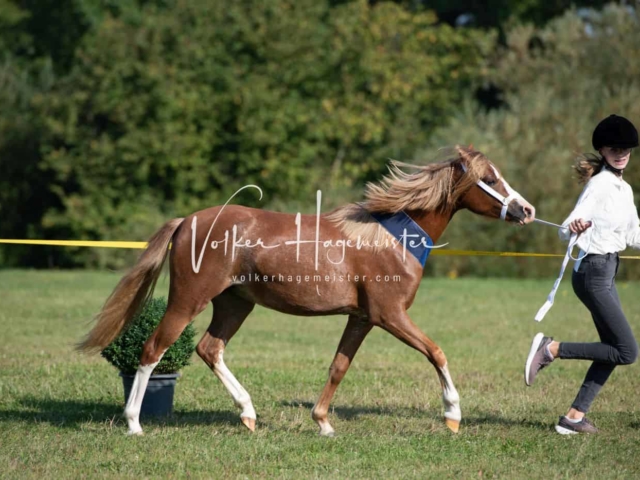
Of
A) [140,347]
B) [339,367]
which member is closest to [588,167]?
[339,367]

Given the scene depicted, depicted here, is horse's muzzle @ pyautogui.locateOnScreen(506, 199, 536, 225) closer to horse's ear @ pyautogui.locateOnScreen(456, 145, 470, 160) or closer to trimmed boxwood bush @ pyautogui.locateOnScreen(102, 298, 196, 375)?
horse's ear @ pyautogui.locateOnScreen(456, 145, 470, 160)

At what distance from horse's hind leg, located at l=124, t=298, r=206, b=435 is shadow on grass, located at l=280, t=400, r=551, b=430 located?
1630 mm

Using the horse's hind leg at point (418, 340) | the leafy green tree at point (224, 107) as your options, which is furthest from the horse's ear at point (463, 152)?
the leafy green tree at point (224, 107)

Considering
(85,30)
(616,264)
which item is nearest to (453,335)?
(616,264)

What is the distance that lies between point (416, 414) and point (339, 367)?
3.67 feet

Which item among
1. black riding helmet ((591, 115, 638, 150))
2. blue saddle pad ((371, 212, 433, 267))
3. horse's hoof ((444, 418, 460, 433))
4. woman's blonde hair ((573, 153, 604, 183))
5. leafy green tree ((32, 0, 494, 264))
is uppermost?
black riding helmet ((591, 115, 638, 150))

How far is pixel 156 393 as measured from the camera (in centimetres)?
721

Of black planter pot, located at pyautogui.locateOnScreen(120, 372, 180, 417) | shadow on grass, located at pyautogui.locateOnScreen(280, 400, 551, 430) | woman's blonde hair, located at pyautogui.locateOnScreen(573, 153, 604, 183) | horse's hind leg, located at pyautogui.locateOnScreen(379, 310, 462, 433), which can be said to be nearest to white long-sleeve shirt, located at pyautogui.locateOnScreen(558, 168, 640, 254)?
woman's blonde hair, located at pyautogui.locateOnScreen(573, 153, 604, 183)

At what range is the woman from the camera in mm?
6324

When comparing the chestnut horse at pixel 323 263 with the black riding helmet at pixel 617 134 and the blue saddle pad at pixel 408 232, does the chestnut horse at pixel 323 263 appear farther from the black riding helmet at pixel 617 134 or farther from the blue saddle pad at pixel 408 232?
the black riding helmet at pixel 617 134

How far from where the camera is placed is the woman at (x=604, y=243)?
632 cm

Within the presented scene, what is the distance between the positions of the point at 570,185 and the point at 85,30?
19964mm

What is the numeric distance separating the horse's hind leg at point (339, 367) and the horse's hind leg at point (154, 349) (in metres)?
1.16

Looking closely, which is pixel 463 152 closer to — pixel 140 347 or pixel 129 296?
pixel 129 296
